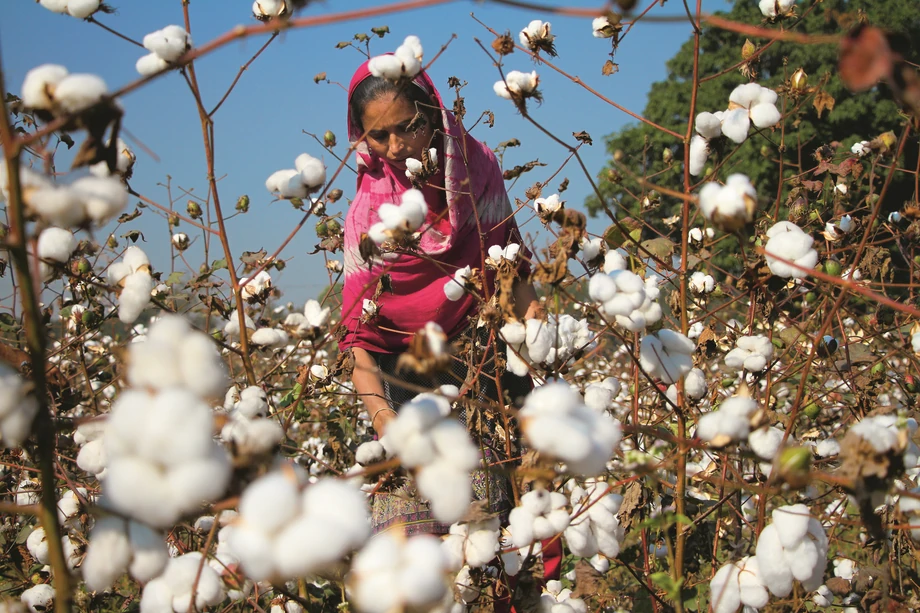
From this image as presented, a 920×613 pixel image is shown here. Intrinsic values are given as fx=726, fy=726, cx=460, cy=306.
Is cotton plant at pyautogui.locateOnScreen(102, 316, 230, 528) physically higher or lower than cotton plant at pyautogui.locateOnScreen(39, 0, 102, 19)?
lower

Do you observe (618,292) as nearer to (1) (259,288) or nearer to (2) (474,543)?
(2) (474,543)

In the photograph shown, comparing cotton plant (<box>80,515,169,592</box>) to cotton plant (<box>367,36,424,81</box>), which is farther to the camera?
cotton plant (<box>367,36,424,81</box>)

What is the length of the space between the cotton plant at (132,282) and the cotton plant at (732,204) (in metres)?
0.76

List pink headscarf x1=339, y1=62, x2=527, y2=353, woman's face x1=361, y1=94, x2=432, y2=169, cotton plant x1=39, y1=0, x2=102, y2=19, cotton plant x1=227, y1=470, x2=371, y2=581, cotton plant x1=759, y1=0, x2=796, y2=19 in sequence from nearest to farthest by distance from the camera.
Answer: cotton plant x1=227, y1=470, x2=371, y2=581 → cotton plant x1=39, y1=0, x2=102, y2=19 → cotton plant x1=759, y1=0, x2=796, y2=19 → woman's face x1=361, y1=94, x2=432, y2=169 → pink headscarf x1=339, y1=62, x2=527, y2=353

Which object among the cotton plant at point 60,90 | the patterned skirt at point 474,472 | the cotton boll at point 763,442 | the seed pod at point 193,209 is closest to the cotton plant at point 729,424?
the cotton boll at point 763,442

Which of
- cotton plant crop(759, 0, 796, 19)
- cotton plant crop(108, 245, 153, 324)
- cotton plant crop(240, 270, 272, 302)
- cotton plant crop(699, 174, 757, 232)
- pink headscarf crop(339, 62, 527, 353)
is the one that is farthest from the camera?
pink headscarf crop(339, 62, 527, 353)

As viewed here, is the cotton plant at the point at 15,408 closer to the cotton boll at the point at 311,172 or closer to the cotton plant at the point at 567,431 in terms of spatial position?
the cotton plant at the point at 567,431

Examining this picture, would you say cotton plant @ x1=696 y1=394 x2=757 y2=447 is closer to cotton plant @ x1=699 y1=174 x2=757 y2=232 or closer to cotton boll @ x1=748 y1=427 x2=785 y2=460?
cotton boll @ x1=748 y1=427 x2=785 y2=460

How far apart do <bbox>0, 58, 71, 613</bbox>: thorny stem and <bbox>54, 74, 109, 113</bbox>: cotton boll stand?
53 millimetres

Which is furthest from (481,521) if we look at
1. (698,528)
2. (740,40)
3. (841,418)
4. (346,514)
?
(740,40)

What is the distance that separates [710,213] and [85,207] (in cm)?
66

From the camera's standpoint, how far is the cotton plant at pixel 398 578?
537mm

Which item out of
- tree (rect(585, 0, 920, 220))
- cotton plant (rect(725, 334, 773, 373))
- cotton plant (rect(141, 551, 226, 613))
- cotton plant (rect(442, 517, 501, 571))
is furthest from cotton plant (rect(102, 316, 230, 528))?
tree (rect(585, 0, 920, 220))

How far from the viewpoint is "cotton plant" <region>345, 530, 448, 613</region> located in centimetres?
54
